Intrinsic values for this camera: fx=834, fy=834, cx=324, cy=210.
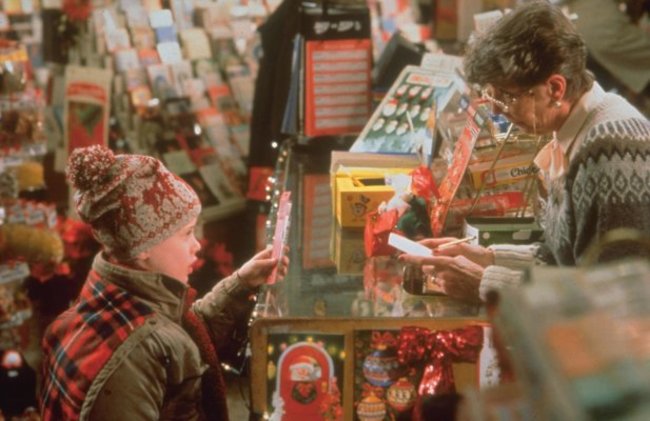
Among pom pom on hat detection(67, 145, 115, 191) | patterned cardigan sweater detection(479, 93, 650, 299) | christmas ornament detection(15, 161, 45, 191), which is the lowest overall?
christmas ornament detection(15, 161, 45, 191)

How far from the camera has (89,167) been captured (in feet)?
6.46

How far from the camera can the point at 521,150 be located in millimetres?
2656

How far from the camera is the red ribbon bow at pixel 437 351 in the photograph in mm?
1997

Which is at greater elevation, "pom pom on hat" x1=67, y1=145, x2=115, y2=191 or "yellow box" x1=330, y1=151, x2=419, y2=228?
"pom pom on hat" x1=67, y1=145, x2=115, y2=191

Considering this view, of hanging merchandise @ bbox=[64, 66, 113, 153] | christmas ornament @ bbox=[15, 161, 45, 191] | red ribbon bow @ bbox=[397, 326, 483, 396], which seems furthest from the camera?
hanging merchandise @ bbox=[64, 66, 113, 153]

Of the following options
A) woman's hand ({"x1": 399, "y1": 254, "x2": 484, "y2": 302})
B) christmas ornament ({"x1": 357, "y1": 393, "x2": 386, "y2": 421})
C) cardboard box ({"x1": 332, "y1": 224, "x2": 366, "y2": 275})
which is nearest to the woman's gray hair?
woman's hand ({"x1": 399, "y1": 254, "x2": 484, "y2": 302})

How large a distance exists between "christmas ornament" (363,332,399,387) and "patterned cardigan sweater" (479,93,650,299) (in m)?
0.28

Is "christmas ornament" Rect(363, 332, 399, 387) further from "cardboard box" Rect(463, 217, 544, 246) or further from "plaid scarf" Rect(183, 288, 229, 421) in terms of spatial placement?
"cardboard box" Rect(463, 217, 544, 246)

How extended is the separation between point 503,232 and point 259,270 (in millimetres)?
728

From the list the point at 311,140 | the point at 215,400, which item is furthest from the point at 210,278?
the point at 215,400

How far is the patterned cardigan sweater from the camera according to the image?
190 cm

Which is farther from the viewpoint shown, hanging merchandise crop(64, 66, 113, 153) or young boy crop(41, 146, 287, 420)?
hanging merchandise crop(64, 66, 113, 153)

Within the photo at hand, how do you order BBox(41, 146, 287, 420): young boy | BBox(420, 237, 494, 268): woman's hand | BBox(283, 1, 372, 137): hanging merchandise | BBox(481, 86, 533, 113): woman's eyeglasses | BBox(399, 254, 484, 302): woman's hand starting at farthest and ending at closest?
BBox(283, 1, 372, 137): hanging merchandise → BBox(420, 237, 494, 268): woman's hand → BBox(399, 254, 484, 302): woman's hand → BBox(481, 86, 533, 113): woman's eyeglasses → BBox(41, 146, 287, 420): young boy

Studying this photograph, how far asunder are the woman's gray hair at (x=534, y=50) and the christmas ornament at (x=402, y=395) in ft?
2.58
